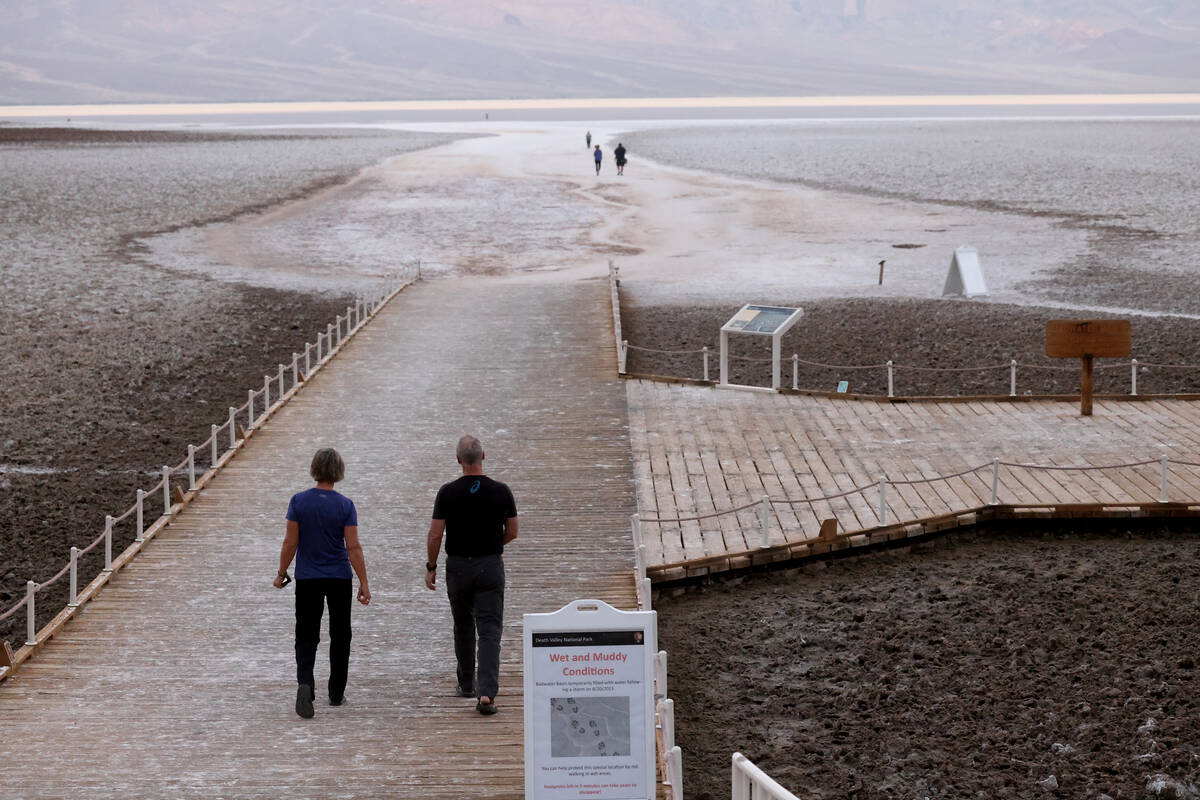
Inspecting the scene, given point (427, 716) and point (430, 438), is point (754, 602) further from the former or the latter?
point (430, 438)

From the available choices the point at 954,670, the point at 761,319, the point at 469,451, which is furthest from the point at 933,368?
the point at 469,451

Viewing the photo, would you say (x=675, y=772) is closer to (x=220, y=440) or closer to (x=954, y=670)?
(x=954, y=670)

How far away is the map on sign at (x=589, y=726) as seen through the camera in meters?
7.30

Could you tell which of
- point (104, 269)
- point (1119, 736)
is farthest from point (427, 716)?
point (104, 269)

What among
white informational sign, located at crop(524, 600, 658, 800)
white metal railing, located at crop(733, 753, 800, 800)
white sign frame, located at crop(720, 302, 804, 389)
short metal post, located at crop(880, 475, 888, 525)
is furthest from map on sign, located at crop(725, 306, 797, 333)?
white metal railing, located at crop(733, 753, 800, 800)

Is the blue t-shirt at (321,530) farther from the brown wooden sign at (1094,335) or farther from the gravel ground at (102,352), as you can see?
the brown wooden sign at (1094,335)

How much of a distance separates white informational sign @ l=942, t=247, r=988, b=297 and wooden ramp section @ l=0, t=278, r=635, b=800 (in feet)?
37.9

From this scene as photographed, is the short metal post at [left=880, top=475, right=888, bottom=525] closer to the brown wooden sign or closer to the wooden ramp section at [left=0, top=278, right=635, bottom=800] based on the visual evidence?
the wooden ramp section at [left=0, top=278, right=635, bottom=800]

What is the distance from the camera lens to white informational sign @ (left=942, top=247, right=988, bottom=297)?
101 feet

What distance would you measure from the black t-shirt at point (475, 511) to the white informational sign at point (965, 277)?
2380cm

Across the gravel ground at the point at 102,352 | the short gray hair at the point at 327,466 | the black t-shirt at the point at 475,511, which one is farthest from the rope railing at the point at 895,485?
the gravel ground at the point at 102,352

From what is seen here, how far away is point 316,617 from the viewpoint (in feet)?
30.1

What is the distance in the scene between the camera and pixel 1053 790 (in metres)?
9.96

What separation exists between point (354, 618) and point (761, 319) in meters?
11.1
